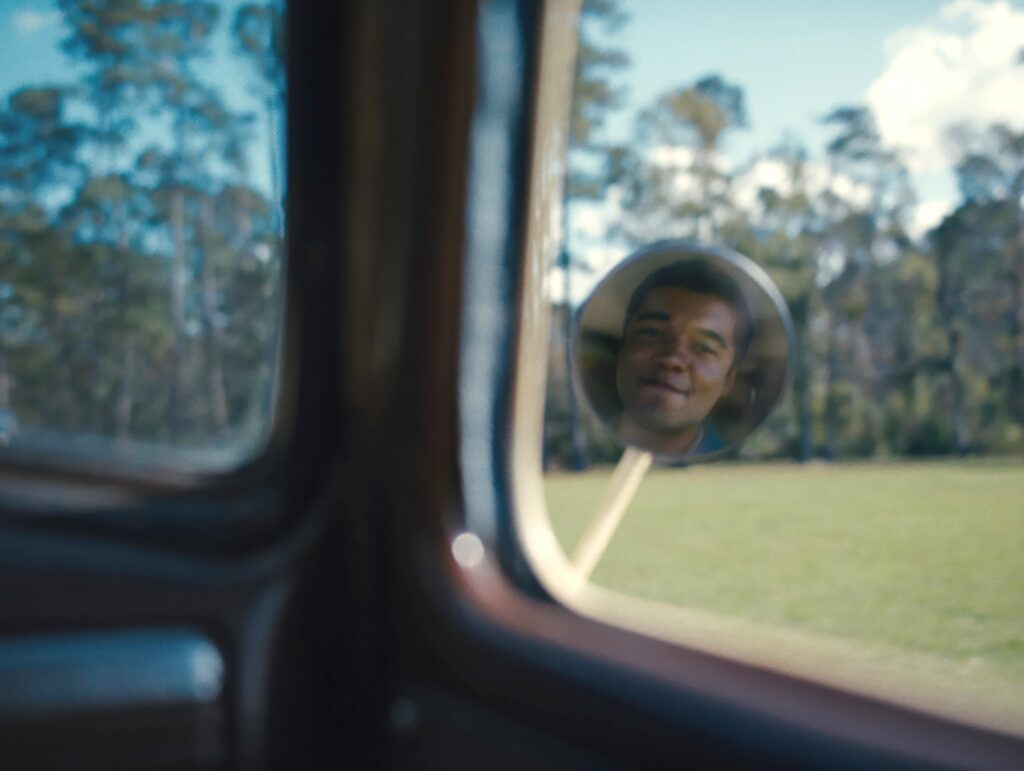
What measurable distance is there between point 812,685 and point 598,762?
0.39 m

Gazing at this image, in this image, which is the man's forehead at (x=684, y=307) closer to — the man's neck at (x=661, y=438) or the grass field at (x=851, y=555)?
the man's neck at (x=661, y=438)

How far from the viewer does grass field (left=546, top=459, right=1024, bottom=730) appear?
1.45 metres

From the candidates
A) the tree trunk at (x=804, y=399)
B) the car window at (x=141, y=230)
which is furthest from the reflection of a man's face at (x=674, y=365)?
the car window at (x=141, y=230)

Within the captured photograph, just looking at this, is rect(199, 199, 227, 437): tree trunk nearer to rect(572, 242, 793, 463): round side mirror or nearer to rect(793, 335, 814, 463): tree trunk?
rect(572, 242, 793, 463): round side mirror

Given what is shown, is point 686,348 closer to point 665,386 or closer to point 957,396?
point 665,386

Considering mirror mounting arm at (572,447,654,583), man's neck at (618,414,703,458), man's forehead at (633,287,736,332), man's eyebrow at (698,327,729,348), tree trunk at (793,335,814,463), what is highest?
man's forehead at (633,287,736,332)

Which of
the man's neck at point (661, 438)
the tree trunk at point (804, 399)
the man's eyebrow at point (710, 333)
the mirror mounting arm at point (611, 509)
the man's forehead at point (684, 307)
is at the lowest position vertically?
the mirror mounting arm at point (611, 509)

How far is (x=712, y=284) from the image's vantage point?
5.61ft

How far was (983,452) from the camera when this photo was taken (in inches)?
56.8

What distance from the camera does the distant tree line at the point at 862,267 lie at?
4.71ft

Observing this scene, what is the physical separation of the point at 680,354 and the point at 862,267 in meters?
0.31

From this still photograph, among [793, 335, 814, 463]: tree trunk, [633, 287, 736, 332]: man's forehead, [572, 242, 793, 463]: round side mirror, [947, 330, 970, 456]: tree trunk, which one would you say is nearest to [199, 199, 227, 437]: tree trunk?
[572, 242, 793, 463]: round side mirror

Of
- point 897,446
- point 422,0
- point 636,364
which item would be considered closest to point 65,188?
point 422,0

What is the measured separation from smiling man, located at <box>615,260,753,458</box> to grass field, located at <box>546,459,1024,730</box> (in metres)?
0.19
